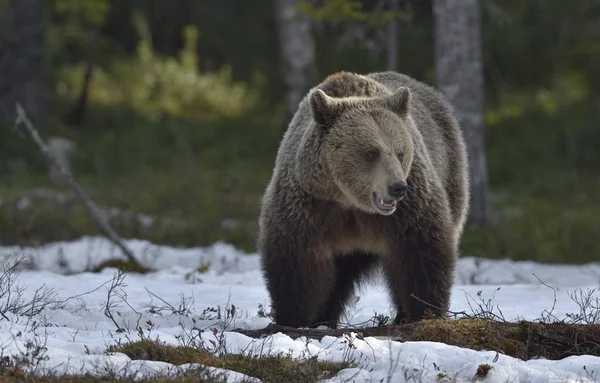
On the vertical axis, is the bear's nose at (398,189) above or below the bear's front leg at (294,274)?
above

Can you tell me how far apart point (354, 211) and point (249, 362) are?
159cm

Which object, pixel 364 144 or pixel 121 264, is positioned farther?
pixel 121 264

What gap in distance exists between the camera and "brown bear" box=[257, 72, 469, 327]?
19.8 feet

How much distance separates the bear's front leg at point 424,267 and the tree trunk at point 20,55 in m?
11.5

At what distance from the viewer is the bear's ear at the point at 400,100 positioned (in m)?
6.23

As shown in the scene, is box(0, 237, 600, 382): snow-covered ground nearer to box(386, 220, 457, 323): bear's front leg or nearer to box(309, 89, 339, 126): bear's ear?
box(386, 220, 457, 323): bear's front leg

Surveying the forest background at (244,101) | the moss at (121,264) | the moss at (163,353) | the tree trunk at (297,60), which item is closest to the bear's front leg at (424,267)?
the moss at (163,353)

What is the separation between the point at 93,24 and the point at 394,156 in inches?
530

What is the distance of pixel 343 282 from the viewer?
726 cm

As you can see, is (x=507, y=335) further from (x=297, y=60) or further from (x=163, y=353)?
(x=297, y=60)

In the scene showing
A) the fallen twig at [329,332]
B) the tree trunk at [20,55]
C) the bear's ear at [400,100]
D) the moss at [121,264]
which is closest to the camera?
the fallen twig at [329,332]

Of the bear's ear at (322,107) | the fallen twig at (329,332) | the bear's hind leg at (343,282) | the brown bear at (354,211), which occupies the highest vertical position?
the bear's ear at (322,107)

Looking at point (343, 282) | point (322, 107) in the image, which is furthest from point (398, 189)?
point (343, 282)

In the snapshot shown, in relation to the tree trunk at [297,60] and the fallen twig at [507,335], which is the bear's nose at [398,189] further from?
the tree trunk at [297,60]
